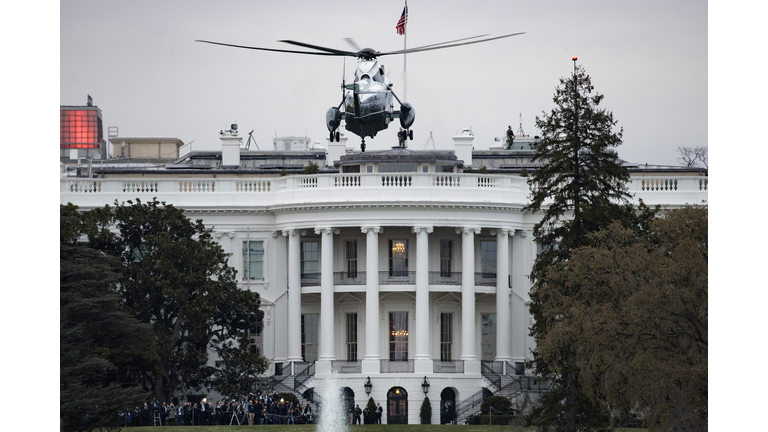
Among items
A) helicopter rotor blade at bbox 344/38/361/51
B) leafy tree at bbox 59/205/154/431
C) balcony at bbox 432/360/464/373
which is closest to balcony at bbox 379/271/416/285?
balcony at bbox 432/360/464/373

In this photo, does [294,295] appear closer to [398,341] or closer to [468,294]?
[398,341]

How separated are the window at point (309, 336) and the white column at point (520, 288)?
718cm

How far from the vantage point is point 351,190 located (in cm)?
5375

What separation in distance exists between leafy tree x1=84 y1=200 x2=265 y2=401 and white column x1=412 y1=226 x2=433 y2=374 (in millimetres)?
7063

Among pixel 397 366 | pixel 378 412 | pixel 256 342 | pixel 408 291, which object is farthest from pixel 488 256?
pixel 378 412

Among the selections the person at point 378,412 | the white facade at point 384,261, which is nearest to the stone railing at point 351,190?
the white facade at point 384,261

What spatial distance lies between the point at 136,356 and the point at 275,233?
→ 1346 cm

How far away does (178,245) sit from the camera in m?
46.8

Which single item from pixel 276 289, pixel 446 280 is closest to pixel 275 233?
pixel 276 289

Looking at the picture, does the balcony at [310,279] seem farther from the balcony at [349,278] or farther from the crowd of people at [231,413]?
the crowd of people at [231,413]

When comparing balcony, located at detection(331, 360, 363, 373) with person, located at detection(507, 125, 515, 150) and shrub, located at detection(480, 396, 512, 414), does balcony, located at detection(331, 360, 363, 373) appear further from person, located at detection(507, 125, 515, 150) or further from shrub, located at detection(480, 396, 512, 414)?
person, located at detection(507, 125, 515, 150)

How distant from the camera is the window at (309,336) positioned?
55.3 meters

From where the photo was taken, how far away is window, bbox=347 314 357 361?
55341 mm

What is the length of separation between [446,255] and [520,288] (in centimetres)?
306
